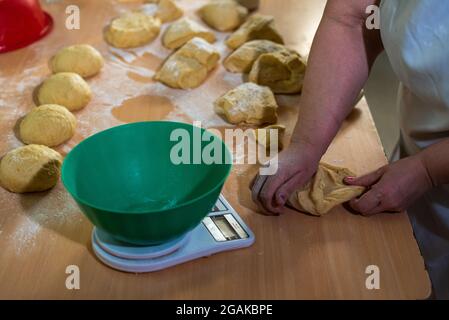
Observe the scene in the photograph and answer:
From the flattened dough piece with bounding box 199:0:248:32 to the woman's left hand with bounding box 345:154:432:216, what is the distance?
834 mm

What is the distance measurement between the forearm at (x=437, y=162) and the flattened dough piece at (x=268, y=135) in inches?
12.5

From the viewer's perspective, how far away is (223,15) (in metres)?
1.60

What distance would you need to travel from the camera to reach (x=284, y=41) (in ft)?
5.16

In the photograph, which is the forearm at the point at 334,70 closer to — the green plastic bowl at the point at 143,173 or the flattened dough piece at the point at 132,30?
the green plastic bowl at the point at 143,173

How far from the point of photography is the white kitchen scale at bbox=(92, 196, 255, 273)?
84 centimetres

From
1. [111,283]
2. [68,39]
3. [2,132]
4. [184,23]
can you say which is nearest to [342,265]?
[111,283]

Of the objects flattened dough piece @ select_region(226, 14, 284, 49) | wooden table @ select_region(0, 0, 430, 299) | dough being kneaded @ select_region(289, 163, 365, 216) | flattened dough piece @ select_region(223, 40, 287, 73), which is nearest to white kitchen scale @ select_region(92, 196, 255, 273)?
wooden table @ select_region(0, 0, 430, 299)

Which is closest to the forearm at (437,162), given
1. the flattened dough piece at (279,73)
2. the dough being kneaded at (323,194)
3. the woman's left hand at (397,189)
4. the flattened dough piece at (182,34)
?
the woman's left hand at (397,189)

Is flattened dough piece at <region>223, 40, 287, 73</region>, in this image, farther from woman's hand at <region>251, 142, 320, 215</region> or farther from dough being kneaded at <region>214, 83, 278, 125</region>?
woman's hand at <region>251, 142, 320, 215</region>

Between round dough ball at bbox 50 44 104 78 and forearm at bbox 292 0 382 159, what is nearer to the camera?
forearm at bbox 292 0 382 159

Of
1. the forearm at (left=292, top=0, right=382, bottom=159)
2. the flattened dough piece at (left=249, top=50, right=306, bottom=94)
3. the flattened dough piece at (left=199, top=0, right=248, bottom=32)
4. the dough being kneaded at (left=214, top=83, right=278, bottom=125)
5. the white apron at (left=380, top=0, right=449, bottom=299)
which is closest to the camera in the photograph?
the white apron at (left=380, top=0, right=449, bottom=299)

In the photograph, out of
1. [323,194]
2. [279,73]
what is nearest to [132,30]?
[279,73]

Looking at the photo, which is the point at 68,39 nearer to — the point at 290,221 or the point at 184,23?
the point at 184,23

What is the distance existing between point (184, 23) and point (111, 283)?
3.09 ft
